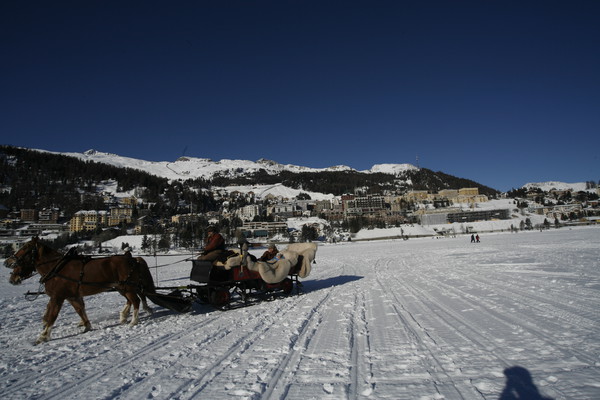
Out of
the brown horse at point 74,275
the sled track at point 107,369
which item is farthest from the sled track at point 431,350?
the brown horse at point 74,275

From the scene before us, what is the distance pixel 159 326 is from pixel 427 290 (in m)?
6.69

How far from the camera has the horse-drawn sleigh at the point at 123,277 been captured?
251 inches

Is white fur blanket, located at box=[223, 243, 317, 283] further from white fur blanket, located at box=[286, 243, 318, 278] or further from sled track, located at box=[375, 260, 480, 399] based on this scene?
sled track, located at box=[375, 260, 480, 399]

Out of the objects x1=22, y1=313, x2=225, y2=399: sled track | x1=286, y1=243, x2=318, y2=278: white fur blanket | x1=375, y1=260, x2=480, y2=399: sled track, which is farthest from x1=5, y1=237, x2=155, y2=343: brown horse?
x1=375, y1=260, x2=480, y2=399: sled track

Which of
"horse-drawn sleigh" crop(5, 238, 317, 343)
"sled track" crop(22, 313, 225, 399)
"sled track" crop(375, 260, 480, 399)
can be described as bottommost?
"sled track" crop(22, 313, 225, 399)

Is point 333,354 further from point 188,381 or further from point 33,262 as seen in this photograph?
point 33,262

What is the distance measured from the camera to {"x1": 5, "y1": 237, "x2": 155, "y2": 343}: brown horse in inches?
249

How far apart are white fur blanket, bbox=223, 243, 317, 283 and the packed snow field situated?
104 centimetres

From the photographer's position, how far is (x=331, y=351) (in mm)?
4527

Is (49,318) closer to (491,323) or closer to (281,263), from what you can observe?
(281,263)

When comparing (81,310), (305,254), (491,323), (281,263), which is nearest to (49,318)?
(81,310)

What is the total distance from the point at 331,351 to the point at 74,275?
5.28 meters

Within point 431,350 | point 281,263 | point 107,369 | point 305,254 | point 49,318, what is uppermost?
point 305,254

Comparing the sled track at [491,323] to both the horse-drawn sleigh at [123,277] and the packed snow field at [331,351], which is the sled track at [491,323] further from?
the horse-drawn sleigh at [123,277]
